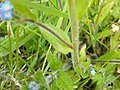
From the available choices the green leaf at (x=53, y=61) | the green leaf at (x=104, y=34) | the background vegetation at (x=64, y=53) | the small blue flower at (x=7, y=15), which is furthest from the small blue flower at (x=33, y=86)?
the green leaf at (x=104, y=34)

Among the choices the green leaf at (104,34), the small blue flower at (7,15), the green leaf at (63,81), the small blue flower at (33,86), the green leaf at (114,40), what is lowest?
the small blue flower at (33,86)

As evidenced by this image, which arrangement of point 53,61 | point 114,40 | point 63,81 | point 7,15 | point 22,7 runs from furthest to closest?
point 114,40 → point 53,61 → point 63,81 → point 7,15 → point 22,7

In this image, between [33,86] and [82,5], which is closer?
[82,5]

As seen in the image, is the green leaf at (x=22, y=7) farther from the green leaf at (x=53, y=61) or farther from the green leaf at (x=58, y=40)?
the green leaf at (x=53, y=61)

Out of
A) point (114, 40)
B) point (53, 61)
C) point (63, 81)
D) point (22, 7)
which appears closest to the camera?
point (22, 7)

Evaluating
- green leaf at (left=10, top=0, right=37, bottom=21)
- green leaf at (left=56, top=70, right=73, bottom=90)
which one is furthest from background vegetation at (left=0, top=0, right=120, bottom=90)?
green leaf at (left=10, top=0, right=37, bottom=21)

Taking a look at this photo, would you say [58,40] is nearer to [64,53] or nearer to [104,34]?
[64,53]

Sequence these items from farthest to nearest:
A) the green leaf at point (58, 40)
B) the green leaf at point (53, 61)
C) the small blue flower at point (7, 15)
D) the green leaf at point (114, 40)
→ the green leaf at point (114, 40) → the green leaf at point (53, 61) → the green leaf at point (58, 40) → the small blue flower at point (7, 15)

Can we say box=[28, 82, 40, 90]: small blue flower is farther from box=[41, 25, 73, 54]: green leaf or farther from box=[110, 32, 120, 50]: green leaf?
box=[110, 32, 120, 50]: green leaf

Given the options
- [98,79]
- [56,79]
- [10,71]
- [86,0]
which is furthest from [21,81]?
[86,0]

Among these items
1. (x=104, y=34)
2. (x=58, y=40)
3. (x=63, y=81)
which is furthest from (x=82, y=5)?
(x=104, y=34)

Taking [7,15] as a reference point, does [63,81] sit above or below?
below

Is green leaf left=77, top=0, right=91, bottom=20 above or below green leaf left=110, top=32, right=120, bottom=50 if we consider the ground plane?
above
